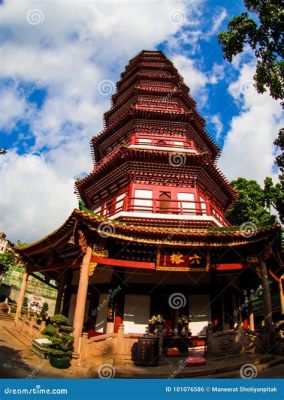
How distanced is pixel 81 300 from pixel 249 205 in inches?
693

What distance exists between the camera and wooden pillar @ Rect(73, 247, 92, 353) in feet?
30.5

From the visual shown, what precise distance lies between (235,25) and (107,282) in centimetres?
1065

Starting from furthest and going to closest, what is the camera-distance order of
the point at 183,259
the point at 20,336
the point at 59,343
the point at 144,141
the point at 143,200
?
the point at 144,141 → the point at 143,200 → the point at 20,336 → the point at 183,259 → the point at 59,343

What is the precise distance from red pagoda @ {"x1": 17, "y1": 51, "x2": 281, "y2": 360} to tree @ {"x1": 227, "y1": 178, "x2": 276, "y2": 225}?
5.70m

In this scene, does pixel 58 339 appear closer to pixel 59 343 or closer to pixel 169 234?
pixel 59 343

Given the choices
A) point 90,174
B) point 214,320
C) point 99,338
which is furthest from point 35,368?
point 90,174

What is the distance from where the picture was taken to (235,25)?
878 centimetres

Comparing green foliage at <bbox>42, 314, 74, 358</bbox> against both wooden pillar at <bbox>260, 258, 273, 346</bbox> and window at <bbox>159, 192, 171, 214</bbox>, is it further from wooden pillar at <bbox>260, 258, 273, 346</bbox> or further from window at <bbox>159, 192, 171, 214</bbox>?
window at <bbox>159, 192, 171, 214</bbox>

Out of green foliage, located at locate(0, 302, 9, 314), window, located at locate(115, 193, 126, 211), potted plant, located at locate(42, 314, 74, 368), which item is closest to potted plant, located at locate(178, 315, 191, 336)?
potted plant, located at locate(42, 314, 74, 368)

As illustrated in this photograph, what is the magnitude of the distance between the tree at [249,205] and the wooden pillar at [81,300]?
15194 mm

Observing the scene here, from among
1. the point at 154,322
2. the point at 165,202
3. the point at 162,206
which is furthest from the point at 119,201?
the point at 154,322

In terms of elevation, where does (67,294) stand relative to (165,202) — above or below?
below

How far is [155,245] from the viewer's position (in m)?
11.4

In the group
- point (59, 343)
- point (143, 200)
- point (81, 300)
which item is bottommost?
point (59, 343)
